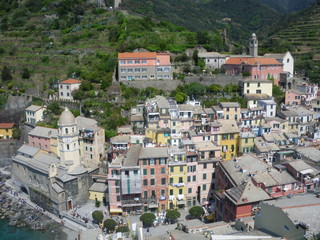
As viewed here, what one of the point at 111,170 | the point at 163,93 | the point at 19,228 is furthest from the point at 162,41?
the point at 19,228

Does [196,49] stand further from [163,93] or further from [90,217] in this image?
[90,217]

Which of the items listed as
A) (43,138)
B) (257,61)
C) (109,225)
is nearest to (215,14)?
(257,61)

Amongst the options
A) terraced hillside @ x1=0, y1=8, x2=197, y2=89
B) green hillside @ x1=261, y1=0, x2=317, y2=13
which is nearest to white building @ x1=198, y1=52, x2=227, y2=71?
terraced hillside @ x1=0, y1=8, x2=197, y2=89

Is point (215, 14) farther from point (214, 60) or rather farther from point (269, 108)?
point (269, 108)

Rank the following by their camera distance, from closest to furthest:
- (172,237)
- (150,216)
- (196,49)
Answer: (172,237), (150,216), (196,49)

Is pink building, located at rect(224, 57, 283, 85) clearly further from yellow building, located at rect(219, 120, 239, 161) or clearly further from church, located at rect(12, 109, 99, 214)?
church, located at rect(12, 109, 99, 214)

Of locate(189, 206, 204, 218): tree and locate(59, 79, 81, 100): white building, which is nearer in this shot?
locate(189, 206, 204, 218): tree
